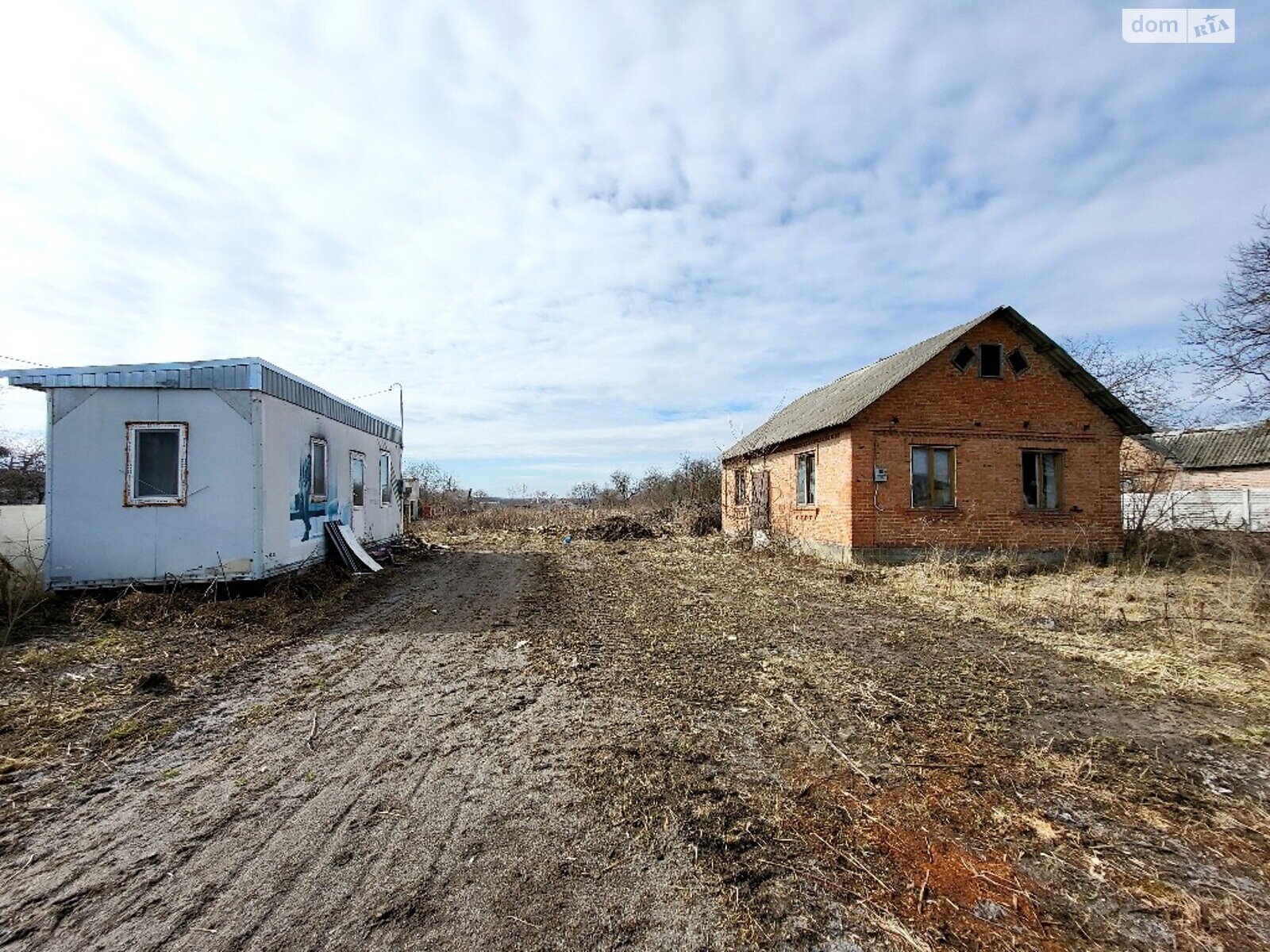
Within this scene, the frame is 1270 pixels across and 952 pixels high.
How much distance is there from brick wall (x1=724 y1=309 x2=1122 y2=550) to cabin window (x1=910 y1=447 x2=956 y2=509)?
142 millimetres

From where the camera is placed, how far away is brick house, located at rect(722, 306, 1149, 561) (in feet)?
42.0

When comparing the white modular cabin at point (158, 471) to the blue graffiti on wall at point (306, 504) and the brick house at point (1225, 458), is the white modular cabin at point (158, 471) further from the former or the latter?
the brick house at point (1225, 458)

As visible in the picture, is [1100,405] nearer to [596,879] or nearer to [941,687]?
[941,687]

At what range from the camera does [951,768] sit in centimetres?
354

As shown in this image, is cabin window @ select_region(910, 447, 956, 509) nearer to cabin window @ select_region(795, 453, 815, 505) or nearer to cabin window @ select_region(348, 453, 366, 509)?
cabin window @ select_region(795, 453, 815, 505)

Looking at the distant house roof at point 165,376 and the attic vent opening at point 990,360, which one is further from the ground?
the attic vent opening at point 990,360

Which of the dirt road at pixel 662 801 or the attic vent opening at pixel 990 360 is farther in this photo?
the attic vent opening at pixel 990 360

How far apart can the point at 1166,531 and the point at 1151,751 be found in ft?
48.2

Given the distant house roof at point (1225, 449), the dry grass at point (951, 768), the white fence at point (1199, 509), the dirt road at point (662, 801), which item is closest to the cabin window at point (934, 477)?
the white fence at point (1199, 509)

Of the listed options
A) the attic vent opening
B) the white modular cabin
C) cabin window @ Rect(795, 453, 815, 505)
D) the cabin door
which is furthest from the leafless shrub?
the attic vent opening

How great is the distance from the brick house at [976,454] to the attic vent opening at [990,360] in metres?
0.03

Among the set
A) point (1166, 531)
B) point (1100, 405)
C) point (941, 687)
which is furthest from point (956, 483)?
point (941, 687)

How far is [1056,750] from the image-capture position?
381cm

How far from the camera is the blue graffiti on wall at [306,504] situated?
9.98m
